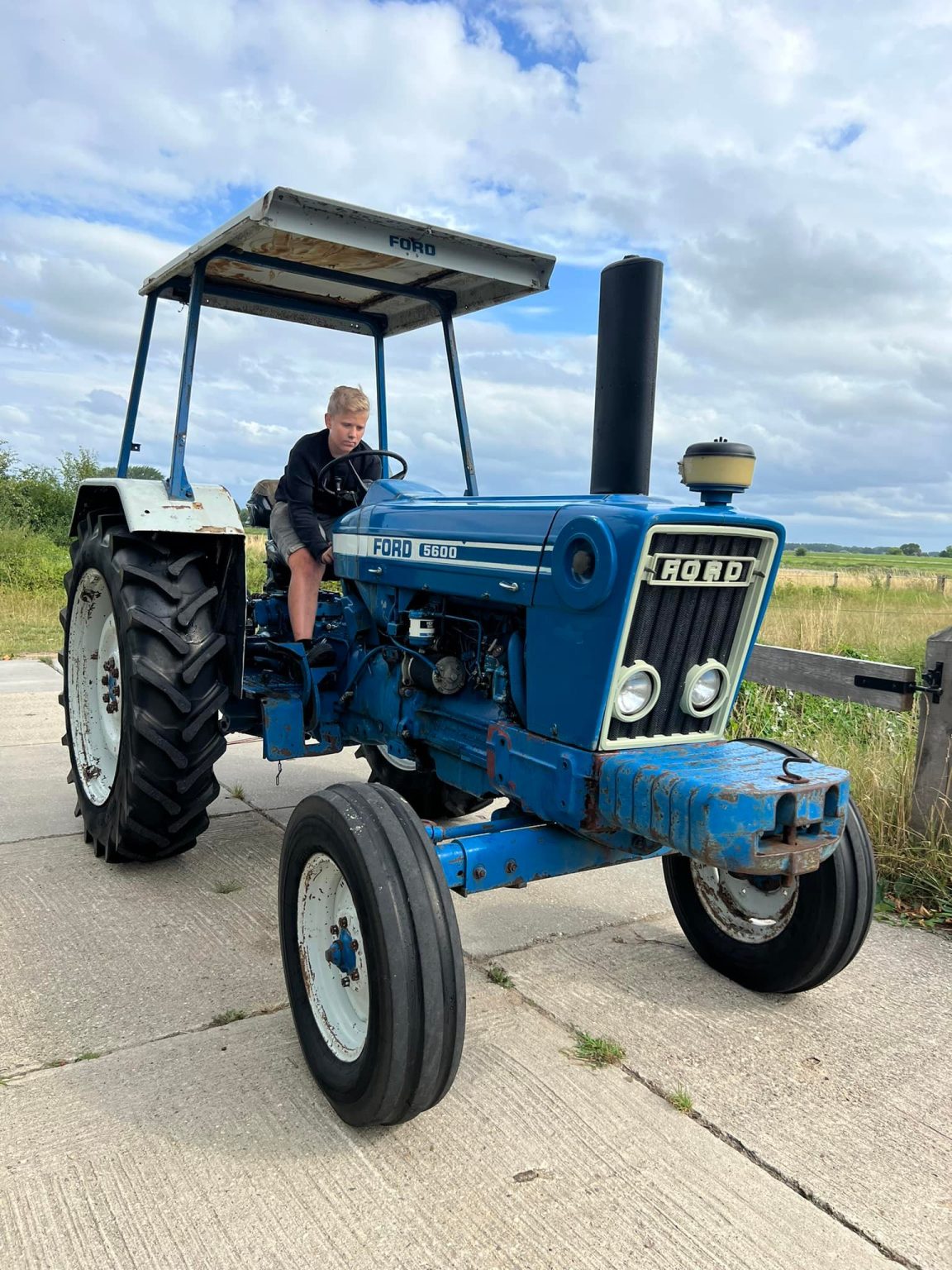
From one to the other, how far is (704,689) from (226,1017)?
1657 millimetres

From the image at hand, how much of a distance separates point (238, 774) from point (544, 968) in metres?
2.80

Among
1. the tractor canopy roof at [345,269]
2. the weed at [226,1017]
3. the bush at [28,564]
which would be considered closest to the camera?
the weed at [226,1017]

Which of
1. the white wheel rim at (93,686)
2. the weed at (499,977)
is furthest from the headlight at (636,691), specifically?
the white wheel rim at (93,686)

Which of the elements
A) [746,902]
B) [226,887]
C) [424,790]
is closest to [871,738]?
[746,902]

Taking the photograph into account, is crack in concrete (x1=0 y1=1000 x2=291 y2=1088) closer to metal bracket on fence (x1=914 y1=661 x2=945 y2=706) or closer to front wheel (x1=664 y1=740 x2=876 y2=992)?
front wheel (x1=664 y1=740 x2=876 y2=992)

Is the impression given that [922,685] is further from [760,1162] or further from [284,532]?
[284,532]

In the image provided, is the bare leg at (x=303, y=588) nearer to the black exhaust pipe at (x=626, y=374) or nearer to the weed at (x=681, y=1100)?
the black exhaust pipe at (x=626, y=374)

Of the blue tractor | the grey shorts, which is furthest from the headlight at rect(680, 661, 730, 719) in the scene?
the grey shorts

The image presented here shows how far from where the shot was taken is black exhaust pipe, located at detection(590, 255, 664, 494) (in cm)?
424

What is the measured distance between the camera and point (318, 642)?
4.02 metres

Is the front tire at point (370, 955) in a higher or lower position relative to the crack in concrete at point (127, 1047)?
higher

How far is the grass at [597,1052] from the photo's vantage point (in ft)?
8.41

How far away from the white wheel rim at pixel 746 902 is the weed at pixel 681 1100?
65 cm

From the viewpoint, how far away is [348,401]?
4.05 metres
